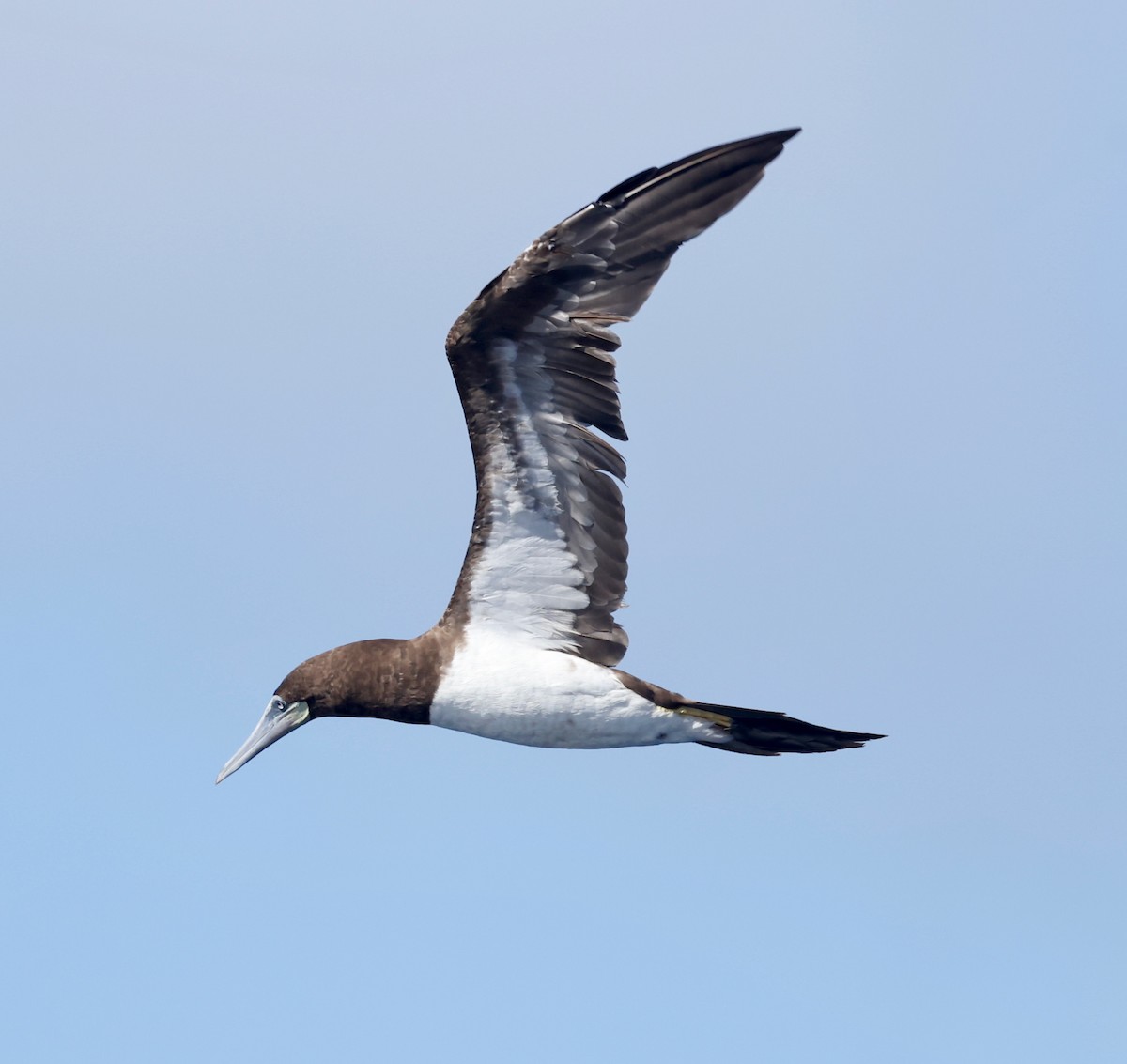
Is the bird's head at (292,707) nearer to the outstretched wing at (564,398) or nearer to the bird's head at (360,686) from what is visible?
the bird's head at (360,686)

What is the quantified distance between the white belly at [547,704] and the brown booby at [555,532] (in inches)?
0.5

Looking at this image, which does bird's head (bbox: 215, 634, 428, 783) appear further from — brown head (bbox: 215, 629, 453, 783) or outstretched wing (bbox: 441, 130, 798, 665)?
outstretched wing (bbox: 441, 130, 798, 665)

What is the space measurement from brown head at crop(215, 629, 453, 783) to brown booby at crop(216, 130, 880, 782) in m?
0.01

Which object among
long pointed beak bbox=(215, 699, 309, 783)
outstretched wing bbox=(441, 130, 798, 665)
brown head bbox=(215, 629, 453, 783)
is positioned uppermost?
outstretched wing bbox=(441, 130, 798, 665)

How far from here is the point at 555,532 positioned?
15.1 meters

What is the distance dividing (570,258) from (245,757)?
4.94 metres

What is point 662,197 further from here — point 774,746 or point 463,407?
point 774,746

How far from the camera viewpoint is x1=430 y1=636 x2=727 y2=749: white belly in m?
14.9

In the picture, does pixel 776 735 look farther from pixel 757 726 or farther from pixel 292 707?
pixel 292 707

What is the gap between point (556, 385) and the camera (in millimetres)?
14430

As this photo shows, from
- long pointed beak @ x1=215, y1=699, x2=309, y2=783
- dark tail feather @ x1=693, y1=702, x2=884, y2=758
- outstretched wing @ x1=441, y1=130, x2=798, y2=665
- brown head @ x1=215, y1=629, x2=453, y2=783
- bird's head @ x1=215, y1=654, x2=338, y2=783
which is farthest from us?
long pointed beak @ x1=215, y1=699, x2=309, y2=783

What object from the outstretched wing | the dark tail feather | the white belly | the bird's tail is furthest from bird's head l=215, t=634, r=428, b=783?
the dark tail feather

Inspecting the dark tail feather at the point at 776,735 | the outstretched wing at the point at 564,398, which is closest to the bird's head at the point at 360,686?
the outstretched wing at the point at 564,398

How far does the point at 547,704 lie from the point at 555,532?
1.28 meters
